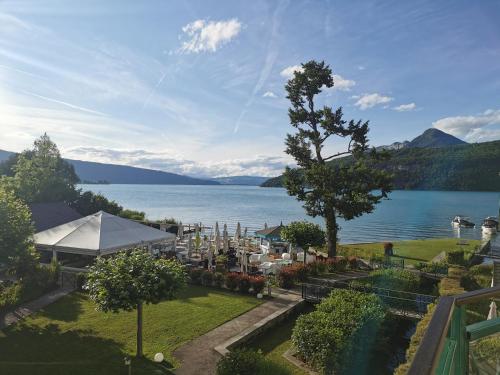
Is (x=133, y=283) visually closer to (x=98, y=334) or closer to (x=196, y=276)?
(x=98, y=334)

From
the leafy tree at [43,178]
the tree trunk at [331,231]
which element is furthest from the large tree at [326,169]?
the leafy tree at [43,178]

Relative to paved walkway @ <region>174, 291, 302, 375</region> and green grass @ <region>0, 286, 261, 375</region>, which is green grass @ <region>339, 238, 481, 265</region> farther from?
green grass @ <region>0, 286, 261, 375</region>

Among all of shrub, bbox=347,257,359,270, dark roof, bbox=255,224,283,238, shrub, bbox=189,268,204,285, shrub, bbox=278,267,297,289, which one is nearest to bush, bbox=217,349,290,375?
shrub, bbox=278,267,297,289

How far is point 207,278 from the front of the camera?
728 inches

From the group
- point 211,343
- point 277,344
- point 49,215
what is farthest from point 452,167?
point 211,343

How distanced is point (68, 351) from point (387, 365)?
9661mm

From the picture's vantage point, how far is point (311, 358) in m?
10.3

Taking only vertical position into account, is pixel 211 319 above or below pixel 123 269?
below

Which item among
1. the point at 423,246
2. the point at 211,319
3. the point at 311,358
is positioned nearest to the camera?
the point at 311,358

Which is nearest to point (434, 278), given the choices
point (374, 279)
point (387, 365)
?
point (374, 279)

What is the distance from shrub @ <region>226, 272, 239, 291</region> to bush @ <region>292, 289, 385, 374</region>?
5.50m

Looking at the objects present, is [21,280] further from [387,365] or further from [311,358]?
[387,365]

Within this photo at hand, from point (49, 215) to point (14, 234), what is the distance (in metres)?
17.5

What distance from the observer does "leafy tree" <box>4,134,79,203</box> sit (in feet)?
122
